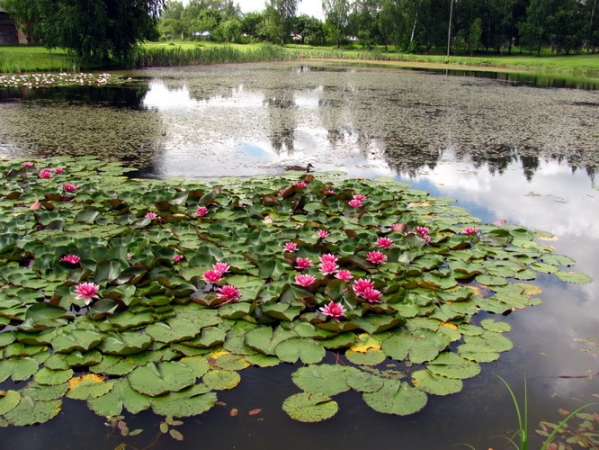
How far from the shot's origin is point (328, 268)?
247 cm

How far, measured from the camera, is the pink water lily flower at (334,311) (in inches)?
83.0

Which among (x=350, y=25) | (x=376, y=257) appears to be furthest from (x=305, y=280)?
(x=350, y=25)

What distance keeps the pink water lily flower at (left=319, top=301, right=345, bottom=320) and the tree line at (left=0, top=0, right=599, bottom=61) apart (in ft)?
55.4

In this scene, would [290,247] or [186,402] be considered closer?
[186,402]

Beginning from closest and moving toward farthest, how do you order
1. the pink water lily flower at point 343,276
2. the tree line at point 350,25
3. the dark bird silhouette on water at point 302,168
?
the pink water lily flower at point 343,276
the dark bird silhouette on water at point 302,168
the tree line at point 350,25

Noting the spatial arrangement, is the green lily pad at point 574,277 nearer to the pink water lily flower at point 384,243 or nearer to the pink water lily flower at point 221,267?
the pink water lily flower at point 384,243

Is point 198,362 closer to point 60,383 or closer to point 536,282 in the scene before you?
point 60,383

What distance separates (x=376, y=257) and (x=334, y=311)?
25.2 inches

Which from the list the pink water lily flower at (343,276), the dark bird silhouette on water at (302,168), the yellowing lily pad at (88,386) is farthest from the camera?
the dark bird silhouette on water at (302,168)

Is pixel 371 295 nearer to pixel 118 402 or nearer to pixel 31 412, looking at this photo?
pixel 118 402

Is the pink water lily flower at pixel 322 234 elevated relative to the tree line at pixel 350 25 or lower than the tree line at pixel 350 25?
lower

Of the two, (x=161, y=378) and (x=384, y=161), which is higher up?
(x=384, y=161)

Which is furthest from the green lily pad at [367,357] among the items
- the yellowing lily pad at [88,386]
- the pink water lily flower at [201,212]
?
the pink water lily flower at [201,212]

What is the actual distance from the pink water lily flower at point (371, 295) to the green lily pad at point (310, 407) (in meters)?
0.66
